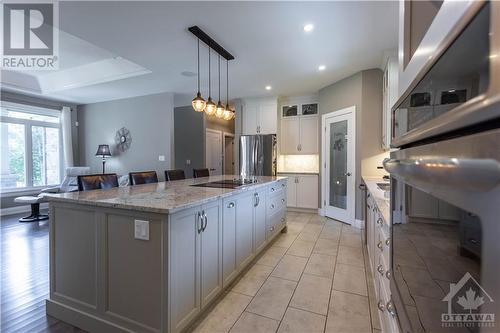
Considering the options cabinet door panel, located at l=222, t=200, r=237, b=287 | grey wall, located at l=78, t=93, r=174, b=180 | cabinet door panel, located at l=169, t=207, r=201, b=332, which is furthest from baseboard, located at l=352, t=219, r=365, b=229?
grey wall, located at l=78, t=93, r=174, b=180

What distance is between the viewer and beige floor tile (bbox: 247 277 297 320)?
187cm

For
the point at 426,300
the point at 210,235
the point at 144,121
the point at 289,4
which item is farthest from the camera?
the point at 144,121

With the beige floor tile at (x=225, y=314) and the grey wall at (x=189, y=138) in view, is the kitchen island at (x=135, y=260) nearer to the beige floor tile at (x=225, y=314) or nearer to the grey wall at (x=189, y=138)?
the beige floor tile at (x=225, y=314)

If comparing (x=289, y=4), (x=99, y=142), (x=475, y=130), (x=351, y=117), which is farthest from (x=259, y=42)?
(x=99, y=142)

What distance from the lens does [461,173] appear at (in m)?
0.33

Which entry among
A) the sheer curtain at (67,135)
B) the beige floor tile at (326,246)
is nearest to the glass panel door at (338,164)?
the beige floor tile at (326,246)

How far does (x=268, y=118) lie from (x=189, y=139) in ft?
7.40

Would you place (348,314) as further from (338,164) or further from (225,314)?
(338,164)

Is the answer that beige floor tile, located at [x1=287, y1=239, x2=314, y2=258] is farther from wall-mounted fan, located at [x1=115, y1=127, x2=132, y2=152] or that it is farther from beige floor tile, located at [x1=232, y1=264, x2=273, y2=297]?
wall-mounted fan, located at [x1=115, y1=127, x2=132, y2=152]

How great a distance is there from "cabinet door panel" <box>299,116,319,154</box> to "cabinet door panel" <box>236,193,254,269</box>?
311cm

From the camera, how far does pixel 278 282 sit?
232 cm

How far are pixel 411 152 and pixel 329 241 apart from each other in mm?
3170

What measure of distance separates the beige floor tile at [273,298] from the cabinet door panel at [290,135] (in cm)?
356

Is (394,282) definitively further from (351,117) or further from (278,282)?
(351,117)
